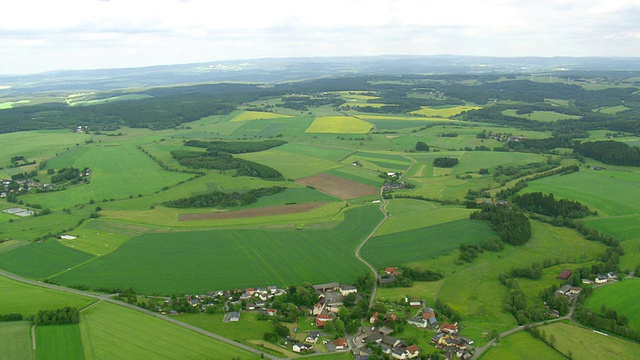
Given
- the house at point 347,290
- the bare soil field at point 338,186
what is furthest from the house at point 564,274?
the bare soil field at point 338,186

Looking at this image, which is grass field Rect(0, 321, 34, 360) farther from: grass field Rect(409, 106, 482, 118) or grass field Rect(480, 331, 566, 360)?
grass field Rect(409, 106, 482, 118)

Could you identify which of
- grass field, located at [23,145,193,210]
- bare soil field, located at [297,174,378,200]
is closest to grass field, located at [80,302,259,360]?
grass field, located at [23,145,193,210]

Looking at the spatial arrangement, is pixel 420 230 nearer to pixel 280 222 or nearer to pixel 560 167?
pixel 280 222

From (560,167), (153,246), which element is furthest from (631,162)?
(153,246)

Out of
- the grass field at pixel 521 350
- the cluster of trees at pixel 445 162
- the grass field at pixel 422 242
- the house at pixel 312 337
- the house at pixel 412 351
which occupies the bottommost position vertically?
the grass field at pixel 521 350

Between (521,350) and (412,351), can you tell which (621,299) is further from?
(412,351)

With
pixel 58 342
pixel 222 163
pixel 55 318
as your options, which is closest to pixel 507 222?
pixel 58 342

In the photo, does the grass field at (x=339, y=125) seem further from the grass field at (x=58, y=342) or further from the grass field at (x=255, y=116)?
the grass field at (x=58, y=342)
